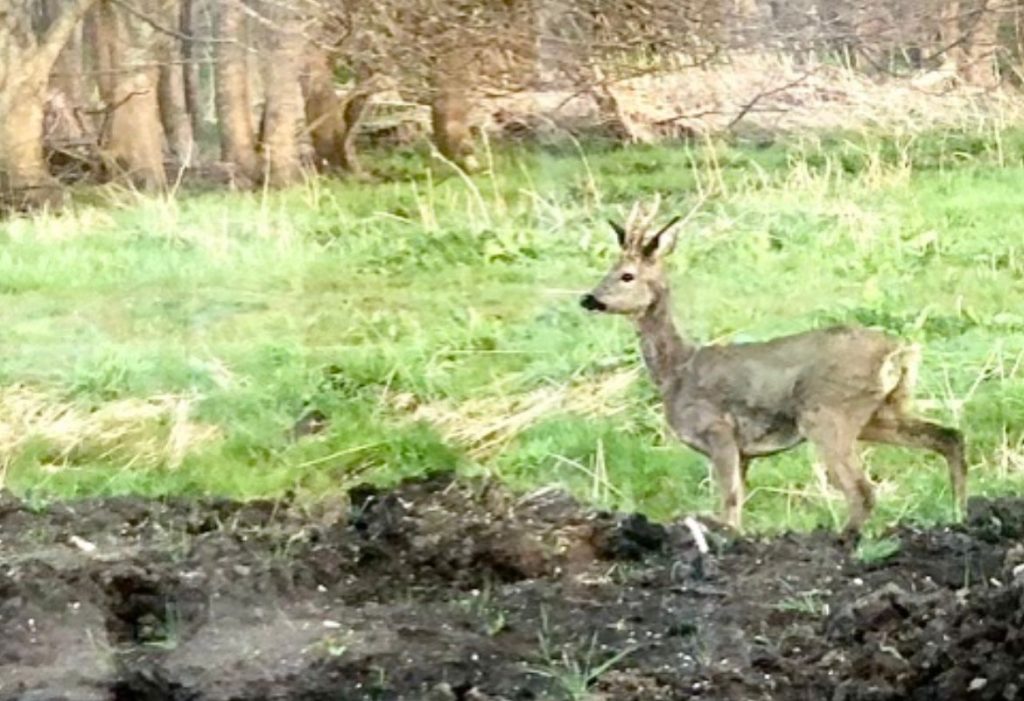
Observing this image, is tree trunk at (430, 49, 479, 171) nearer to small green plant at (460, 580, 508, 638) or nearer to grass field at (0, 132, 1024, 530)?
grass field at (0, 132, 1024, 530)

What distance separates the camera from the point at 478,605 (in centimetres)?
226

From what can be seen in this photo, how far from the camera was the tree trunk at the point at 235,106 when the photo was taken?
2799mm

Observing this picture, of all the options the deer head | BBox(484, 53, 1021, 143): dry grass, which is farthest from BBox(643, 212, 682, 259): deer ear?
BBox(484, 53, 1021, 143): dry grass

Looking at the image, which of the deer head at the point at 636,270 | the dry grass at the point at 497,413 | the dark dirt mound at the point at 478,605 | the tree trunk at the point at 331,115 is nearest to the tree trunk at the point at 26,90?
the tree trunk at the point at 331,115

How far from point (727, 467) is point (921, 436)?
0.82 feet

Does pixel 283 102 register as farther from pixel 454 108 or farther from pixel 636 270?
pixel 636 270

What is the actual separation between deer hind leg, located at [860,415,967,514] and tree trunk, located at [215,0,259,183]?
866mm

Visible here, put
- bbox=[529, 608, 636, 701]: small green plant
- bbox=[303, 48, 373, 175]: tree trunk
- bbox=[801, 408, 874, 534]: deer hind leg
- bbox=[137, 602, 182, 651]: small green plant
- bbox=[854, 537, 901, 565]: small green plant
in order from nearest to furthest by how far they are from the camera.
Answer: bbox=[529, 608, 636, 701]: small green plant < bbox=[137, 602, 182, 651]: small green plant < bbox=[854, 537, 901, 565]: small green plant < bbox=[801, 408, 874, 534]: deer hind leg < bbox=[303, 48, 373, 175]: tree trunk

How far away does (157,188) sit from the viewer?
9.23 ft

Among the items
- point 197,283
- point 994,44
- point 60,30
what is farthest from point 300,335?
point 994,44

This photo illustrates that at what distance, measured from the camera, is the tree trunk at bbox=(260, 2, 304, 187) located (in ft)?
9.11

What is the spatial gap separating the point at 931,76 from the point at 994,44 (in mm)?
110

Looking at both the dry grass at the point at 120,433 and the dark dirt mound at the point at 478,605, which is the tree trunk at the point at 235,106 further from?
the dark dirt mound at the point at 478,605

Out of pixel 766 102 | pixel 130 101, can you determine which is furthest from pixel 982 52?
pixel 130 101
